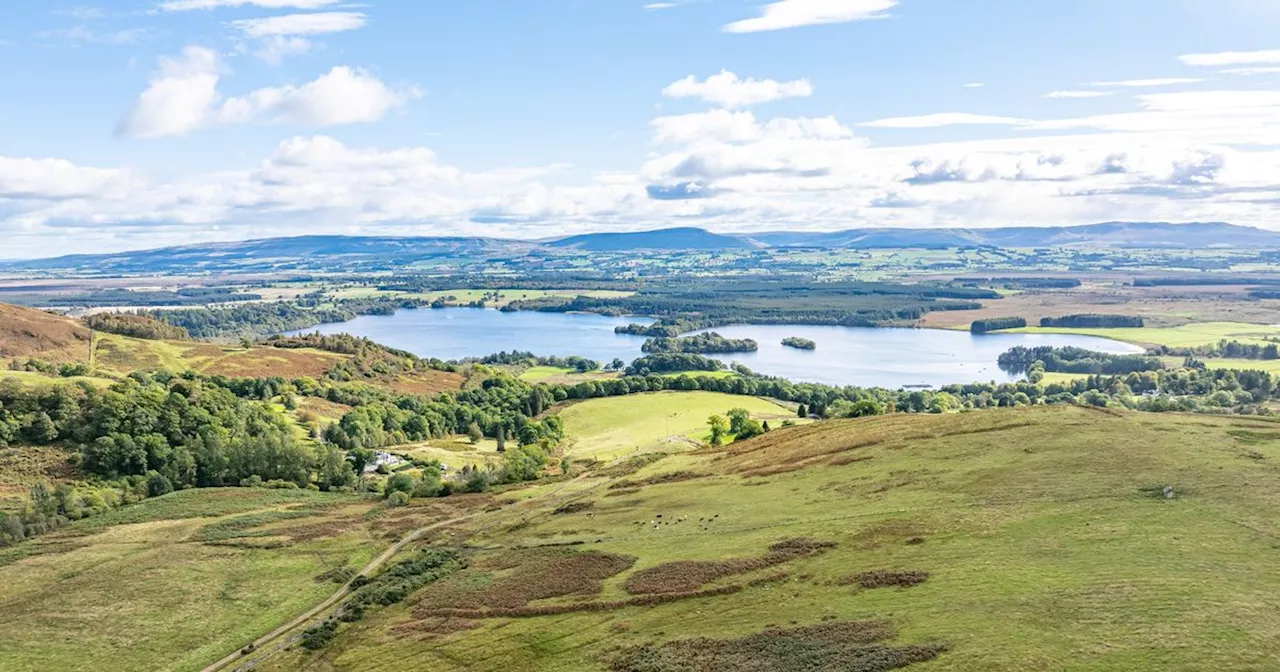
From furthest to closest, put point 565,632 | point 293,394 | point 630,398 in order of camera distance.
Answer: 1. point 630,398
2. point 293,394
3. point 565,632

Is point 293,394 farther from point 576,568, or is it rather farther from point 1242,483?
point 1242,483

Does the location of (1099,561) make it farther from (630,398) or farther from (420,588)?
(630,398)

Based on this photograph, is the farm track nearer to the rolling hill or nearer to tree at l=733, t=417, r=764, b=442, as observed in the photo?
the rolling hill

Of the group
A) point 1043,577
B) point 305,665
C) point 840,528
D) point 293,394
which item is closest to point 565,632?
point 305,665

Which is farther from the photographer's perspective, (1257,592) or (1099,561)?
(1099,561)

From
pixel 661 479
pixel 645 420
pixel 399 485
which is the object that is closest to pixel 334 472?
pixel 399 485

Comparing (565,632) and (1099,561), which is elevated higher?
(1099,561)

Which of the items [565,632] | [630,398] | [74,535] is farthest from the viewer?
[630,398]

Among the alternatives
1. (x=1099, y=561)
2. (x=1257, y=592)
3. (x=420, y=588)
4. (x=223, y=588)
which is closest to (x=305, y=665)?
(x=420, y=588)
